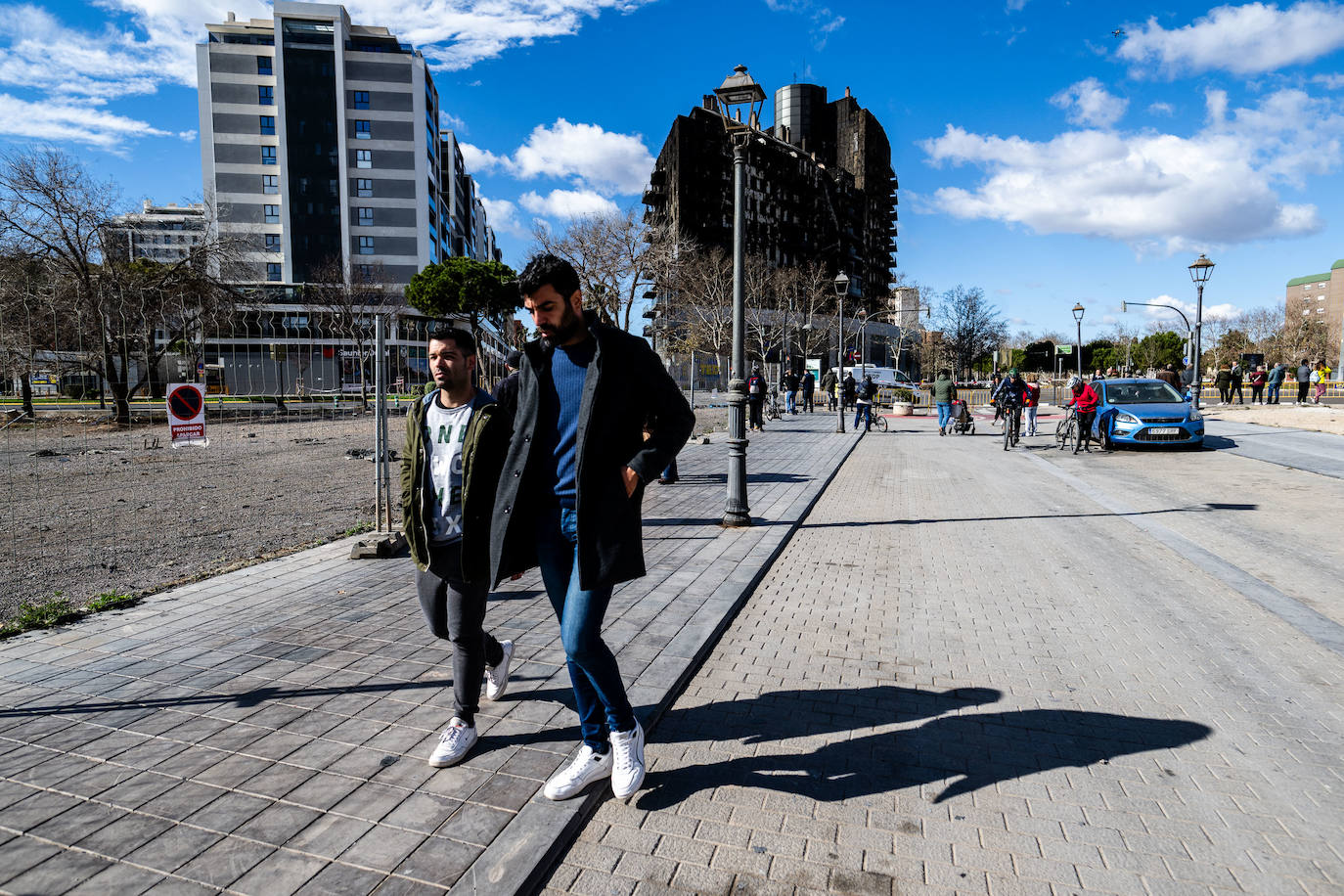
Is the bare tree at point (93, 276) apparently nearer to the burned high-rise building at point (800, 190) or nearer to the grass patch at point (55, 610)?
the grass patch at point (55, 610)

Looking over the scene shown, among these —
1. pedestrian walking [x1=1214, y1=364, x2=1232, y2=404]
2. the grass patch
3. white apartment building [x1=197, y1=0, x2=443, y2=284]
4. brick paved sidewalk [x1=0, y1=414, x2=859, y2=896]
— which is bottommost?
brick paved sidewalk [x1=0, y1=414, x2=859, y2=896]

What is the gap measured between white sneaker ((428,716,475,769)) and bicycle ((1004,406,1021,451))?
16.5 meters

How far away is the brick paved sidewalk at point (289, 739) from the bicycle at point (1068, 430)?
1308 centimetres

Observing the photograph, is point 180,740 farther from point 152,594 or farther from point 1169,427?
point 1169,427

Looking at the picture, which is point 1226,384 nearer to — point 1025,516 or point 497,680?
point 1025,516

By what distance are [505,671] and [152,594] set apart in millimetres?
3424

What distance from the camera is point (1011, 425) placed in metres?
17.4

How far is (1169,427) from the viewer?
15180 mm

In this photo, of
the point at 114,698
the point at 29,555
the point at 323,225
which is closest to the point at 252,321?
the point at 323,225

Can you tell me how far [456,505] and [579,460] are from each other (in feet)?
2.54

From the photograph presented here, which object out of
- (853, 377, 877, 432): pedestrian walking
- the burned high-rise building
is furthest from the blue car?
the burned high-rise building

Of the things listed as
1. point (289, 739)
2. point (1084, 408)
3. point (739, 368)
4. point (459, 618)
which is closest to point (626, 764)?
point (459, 618)

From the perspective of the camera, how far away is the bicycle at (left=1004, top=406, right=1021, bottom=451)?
17.2m

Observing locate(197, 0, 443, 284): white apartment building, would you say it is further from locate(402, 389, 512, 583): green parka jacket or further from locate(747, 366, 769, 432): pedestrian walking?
locate(402, 389, 512, 583): green parka jacket
